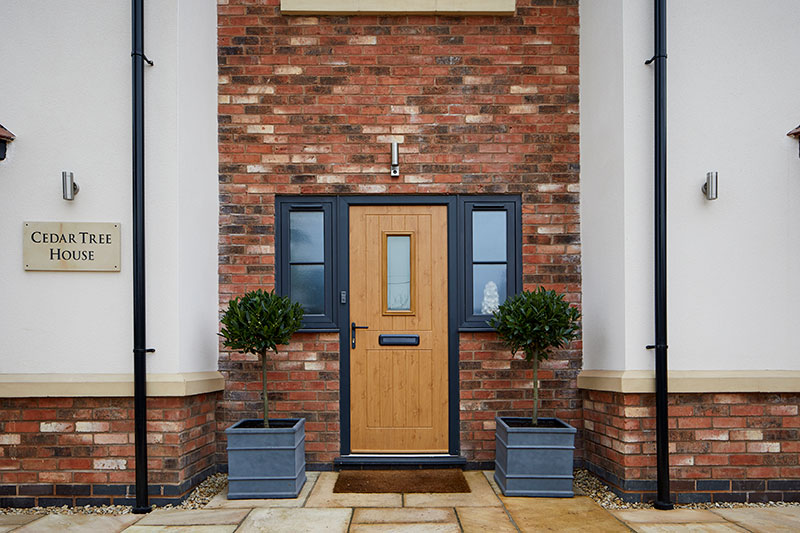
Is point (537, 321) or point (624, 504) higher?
point (537, 321)

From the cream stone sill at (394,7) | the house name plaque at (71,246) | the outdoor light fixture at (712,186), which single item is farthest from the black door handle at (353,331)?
the outdoor light fixture at (712,186)

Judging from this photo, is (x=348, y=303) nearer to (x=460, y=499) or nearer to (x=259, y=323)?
(x=259, y=323)

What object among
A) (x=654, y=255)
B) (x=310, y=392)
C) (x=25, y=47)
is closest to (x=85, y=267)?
(x=25, y=47)

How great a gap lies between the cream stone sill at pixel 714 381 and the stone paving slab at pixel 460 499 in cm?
113

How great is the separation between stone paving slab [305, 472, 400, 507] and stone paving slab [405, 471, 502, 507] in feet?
0.34

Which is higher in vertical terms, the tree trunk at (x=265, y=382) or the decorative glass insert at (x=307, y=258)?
the decorative glass insert at (x=307, y=258)

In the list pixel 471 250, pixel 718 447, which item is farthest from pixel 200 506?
pixel 718 447

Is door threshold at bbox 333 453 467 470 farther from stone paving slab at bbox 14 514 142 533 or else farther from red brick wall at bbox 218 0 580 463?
stone paving slab at bbox 14 514 142 533

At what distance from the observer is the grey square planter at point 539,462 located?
155 inches

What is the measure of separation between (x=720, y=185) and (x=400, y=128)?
235cm

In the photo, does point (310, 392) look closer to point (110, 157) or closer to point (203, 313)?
point (203, 313)

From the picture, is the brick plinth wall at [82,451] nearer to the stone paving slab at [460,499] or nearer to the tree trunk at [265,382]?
the tree trunk at [265,382]

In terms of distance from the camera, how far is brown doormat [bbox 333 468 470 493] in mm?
4109

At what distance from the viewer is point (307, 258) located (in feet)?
15.5
